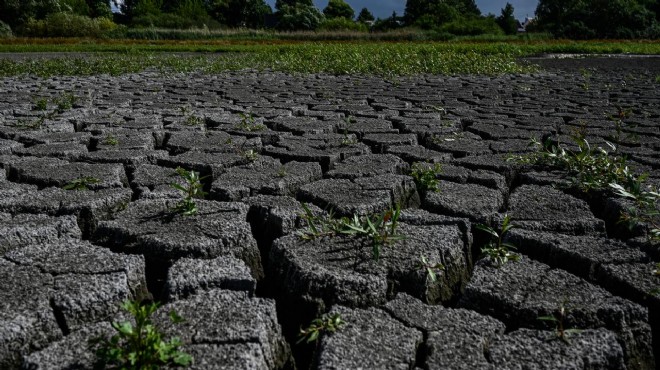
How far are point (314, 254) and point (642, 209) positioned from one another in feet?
4.23

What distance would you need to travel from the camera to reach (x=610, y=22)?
3447 centimetres

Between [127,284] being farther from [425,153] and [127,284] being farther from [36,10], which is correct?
[36,10]

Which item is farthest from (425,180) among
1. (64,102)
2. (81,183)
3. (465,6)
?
(465,6)

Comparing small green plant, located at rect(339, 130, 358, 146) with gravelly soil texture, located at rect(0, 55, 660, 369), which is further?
small green plant, located at rect(339, 130, 358, 146)

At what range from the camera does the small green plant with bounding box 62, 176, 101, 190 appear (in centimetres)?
254

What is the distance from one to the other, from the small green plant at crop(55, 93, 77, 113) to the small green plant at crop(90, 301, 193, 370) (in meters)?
4.47

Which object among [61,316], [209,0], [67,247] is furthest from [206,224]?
[209,0]

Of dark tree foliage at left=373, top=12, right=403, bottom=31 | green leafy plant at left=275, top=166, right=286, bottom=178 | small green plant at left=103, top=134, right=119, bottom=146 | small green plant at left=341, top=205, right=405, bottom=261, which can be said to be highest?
small green plant at left=341, top=205, right=405, bottom=261

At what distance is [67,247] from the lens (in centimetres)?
186

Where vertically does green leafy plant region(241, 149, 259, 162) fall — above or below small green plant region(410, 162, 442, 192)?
below

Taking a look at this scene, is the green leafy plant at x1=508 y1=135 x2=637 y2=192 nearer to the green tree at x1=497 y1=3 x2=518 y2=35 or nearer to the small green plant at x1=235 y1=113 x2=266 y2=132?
the small green plant at x1=235 y1=113 x2=266 y2=132

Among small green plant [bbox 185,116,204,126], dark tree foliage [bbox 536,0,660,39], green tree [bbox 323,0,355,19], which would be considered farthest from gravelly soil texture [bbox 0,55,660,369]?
green tree [bbox 323,0,355,19]

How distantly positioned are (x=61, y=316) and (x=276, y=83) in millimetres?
6861

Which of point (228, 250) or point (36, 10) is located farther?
point (36, 10)
